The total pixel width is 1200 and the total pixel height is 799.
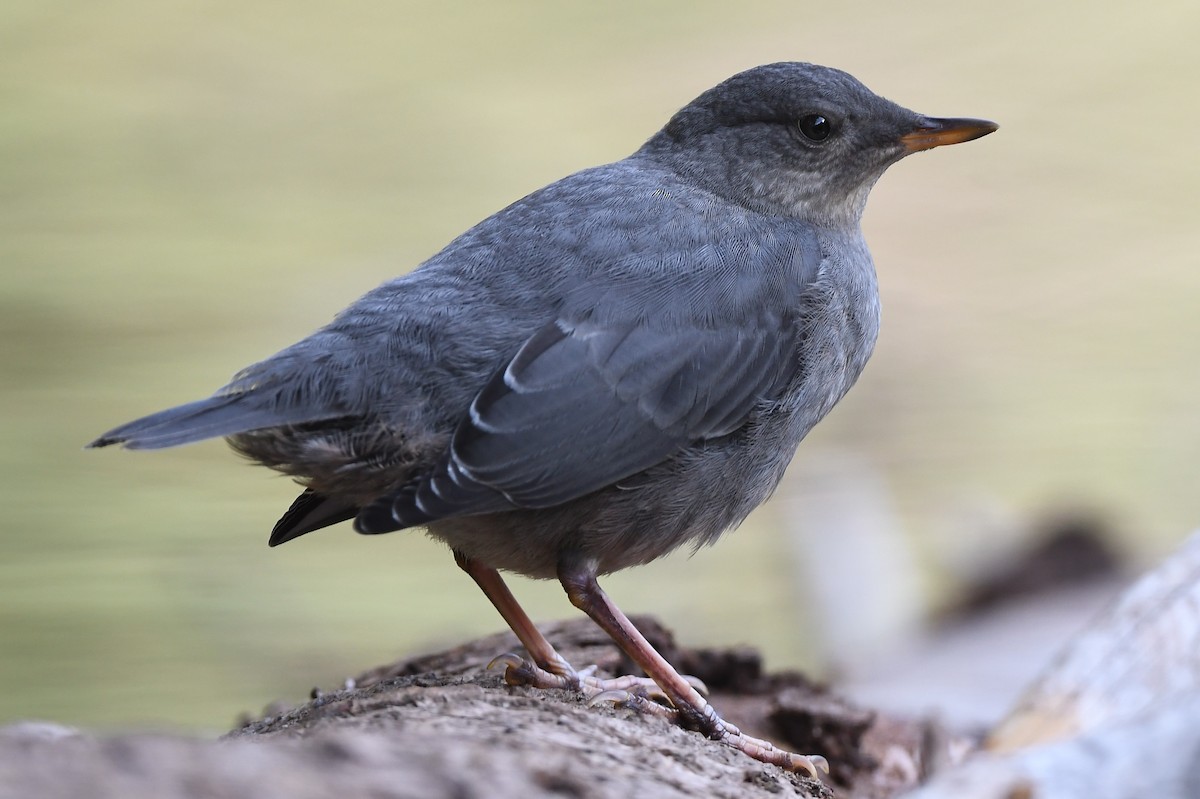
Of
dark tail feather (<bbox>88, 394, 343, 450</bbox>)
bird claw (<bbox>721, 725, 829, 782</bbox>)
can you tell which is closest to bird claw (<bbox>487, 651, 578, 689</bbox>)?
bird claw (<bbox>721, 725, 829, 782</bbox>)

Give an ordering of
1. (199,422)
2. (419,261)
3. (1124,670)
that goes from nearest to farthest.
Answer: (199,422) < (1124,670) < (419,261)

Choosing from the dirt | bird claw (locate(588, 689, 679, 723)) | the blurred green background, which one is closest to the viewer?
the dirt

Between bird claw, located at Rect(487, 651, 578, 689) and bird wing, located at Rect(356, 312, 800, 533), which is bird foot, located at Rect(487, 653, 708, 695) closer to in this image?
bird claw, located at Rect(487, 651, 578, 689)

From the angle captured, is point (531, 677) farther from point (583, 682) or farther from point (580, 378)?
point (580, 378)

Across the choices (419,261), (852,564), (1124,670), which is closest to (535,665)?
(1124,670)

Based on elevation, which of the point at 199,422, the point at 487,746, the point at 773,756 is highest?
the point at 199,422

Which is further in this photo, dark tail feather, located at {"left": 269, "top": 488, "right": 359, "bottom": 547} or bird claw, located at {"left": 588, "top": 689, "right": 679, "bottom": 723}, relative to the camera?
dark tail feather, located at {"left": 269, "top": 488, "right": 359, "bottom": 547}
